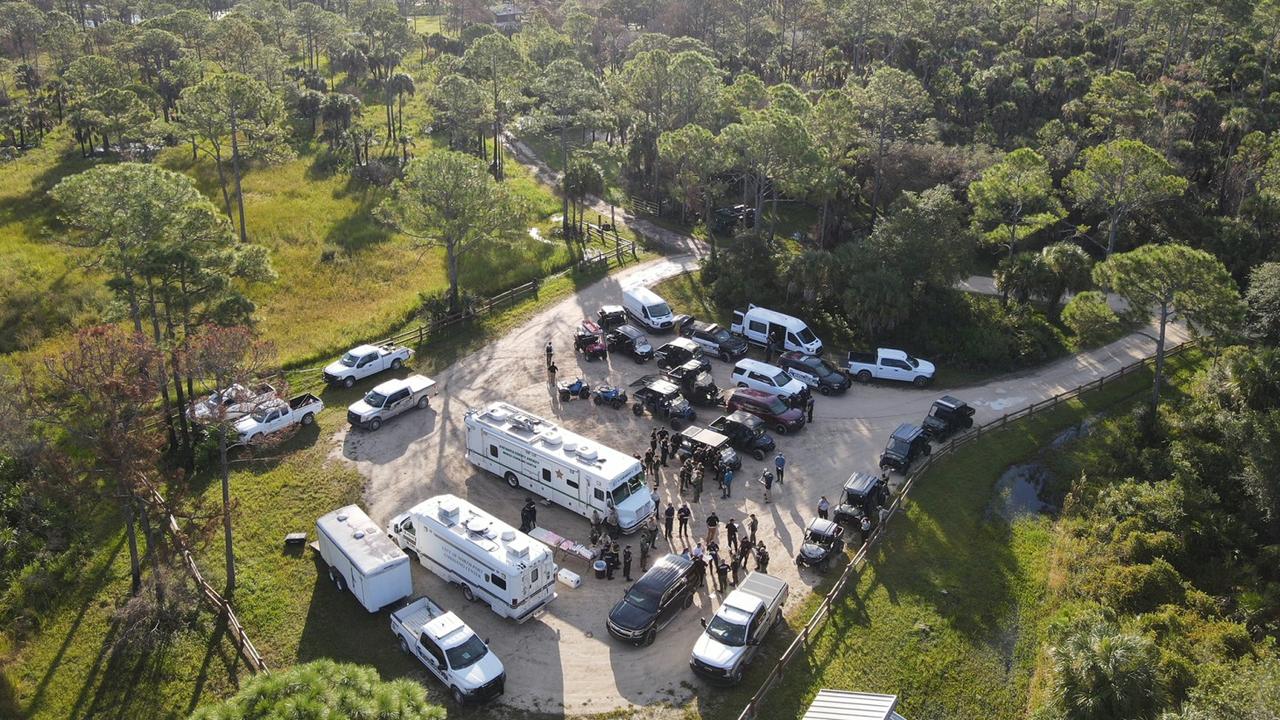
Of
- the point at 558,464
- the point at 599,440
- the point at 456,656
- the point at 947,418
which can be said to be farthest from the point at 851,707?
the point at 947,418

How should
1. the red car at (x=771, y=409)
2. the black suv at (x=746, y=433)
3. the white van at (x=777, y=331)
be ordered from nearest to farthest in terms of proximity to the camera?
1. the black suv at (x=746, y=433)
2. the red car at (x=771, y=409)
3. the white van at (x=777, y=331)

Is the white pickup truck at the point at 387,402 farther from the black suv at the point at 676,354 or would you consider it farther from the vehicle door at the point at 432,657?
the vehicle door at the point at 432,657

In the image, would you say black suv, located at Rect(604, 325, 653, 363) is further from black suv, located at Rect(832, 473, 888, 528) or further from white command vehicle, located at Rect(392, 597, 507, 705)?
white command vehicle, located at Rect(392, 597, 507, 705)

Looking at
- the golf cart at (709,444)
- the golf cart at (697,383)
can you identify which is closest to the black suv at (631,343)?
the golf cart at (697,383)

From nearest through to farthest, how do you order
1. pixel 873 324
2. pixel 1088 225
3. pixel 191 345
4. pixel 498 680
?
pixel 498 680 → pixel 191 345 → pixel 873 324 → pixel 1088 225

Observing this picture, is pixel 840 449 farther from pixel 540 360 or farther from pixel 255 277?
pixel 255 277

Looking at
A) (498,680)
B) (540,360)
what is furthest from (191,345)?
(540,360)
